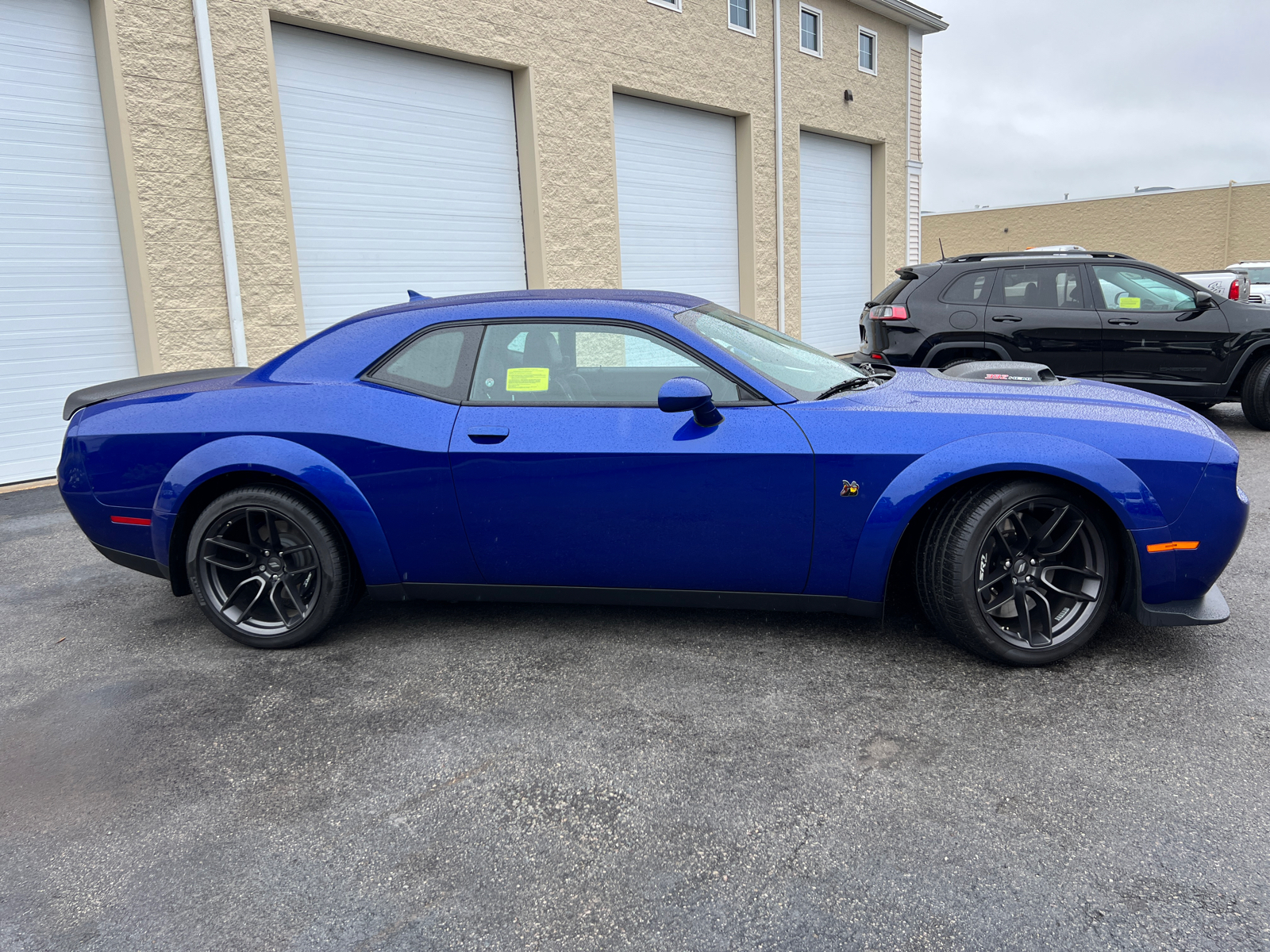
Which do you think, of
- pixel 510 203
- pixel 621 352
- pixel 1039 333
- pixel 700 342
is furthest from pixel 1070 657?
pixel 510 203

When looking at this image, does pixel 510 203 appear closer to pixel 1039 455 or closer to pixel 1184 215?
pixel 1039 455

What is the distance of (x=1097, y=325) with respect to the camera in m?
7.57

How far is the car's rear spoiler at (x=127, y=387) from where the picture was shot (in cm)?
381

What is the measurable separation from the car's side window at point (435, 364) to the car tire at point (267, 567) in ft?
2.09

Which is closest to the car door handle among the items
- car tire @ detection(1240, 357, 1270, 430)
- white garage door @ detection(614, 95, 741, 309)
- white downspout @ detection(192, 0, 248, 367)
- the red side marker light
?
the red side marker light

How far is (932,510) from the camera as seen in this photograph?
3.21 m

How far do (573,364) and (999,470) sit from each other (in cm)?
164

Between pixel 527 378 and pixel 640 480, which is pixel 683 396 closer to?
pixel 640 480

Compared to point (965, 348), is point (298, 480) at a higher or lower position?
lower

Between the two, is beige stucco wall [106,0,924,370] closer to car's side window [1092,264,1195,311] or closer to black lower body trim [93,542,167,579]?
black lower body trim [93,542,167,579]

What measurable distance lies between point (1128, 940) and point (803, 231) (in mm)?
15391

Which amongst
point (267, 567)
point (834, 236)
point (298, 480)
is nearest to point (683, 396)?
point (298, 480)

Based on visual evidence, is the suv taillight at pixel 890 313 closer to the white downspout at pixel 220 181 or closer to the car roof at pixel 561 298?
the car roof at pixel 561 298

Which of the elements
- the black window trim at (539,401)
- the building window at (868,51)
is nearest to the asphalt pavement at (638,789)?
the black window trim at (539,401)
